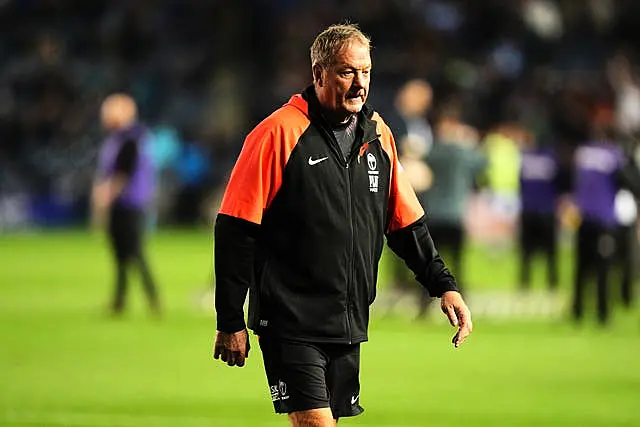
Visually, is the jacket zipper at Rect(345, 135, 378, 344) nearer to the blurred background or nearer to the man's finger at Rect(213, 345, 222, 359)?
the man's finger at Rect(213, 345, 222, 359)

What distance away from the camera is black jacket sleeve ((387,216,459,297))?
750 centimetres

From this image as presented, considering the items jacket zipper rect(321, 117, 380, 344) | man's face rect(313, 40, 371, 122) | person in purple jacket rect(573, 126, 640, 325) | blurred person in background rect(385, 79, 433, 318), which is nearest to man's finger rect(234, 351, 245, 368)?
jacket zipper rect(321, 117, 380, 344)

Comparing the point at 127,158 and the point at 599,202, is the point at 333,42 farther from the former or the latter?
the point at 127,158

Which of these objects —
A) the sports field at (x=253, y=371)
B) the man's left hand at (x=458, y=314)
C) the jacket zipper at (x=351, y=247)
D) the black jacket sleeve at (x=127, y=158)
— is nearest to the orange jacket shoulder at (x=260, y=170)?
the jacket zipper at (x=351, y=247)

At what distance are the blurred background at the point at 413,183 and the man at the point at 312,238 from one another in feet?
14.3

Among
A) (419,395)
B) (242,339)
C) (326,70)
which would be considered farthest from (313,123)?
(419,395)

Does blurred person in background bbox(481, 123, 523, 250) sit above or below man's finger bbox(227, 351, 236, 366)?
above

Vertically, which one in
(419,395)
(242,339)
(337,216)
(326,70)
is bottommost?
(419,395)

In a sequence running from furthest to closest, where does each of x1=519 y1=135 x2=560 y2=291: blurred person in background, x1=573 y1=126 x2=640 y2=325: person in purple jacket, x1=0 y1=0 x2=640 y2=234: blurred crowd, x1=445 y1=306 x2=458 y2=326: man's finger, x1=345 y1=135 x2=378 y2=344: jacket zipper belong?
1. x1=0 y1=0 x2=640 y2=234: blurred crowd
2. x1=519 y1=135 x2=560 y2=291: blurred person in background
3. x1=573 y1=126 x2=640 y2=325: person in purple jacket
4. x1=445 y1=306 x2=458 y2=326: man's finger
5. x1=345 y1=135 x2=378 y2=344: jacket zipper

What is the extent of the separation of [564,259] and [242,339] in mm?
23366

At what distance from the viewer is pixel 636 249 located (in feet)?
77.1

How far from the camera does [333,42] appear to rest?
23.1ft

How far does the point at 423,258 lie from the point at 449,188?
11.7m

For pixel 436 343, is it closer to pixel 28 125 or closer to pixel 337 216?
pixel 337 216
